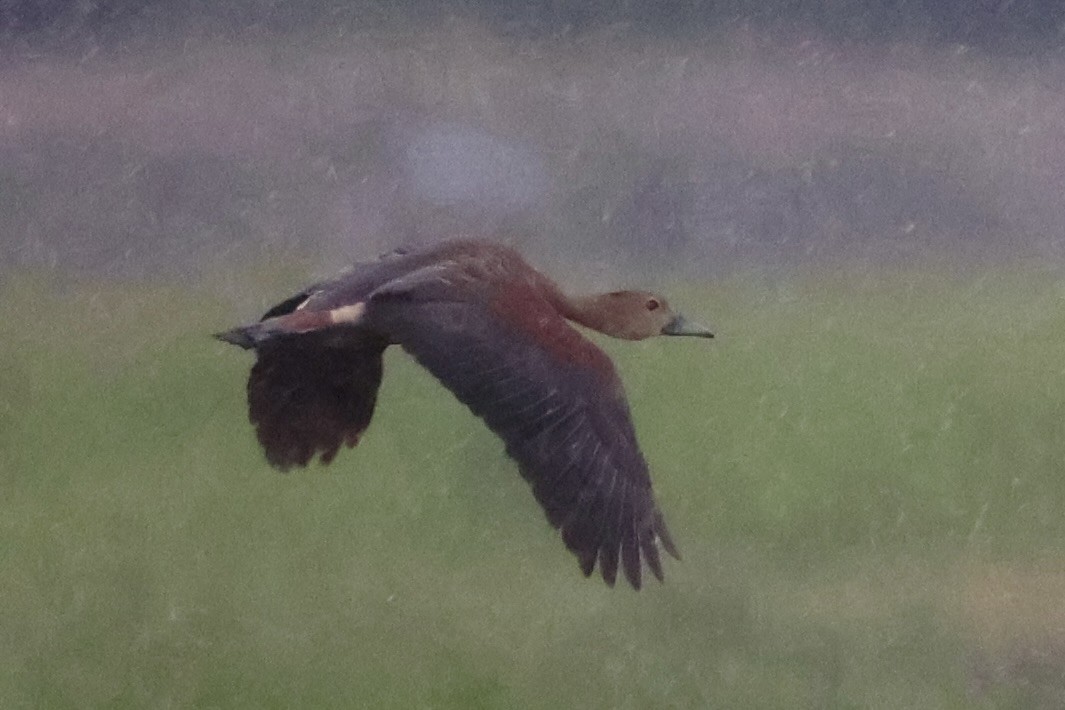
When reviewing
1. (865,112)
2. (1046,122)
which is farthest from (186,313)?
(1046,122)

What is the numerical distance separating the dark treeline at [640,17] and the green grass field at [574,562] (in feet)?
1.65

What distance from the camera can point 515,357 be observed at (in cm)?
157

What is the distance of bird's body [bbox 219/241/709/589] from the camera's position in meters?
1.53

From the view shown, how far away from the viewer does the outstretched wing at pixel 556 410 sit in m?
1.53

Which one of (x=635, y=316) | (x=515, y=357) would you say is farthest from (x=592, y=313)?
(x=515, y=357)

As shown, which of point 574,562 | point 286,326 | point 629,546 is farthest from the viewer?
point 574,562

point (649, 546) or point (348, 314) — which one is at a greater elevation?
point (348, 314)

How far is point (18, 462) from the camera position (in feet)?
9.73

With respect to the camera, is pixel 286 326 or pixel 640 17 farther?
pixel 640 17

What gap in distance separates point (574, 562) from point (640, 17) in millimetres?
1066

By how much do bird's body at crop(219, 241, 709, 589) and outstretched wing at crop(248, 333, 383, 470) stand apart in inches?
0.6

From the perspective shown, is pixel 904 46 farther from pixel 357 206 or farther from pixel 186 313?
pixel 186 313

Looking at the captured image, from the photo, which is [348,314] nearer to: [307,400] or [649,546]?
[307,400]

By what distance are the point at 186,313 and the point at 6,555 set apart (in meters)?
0.54
